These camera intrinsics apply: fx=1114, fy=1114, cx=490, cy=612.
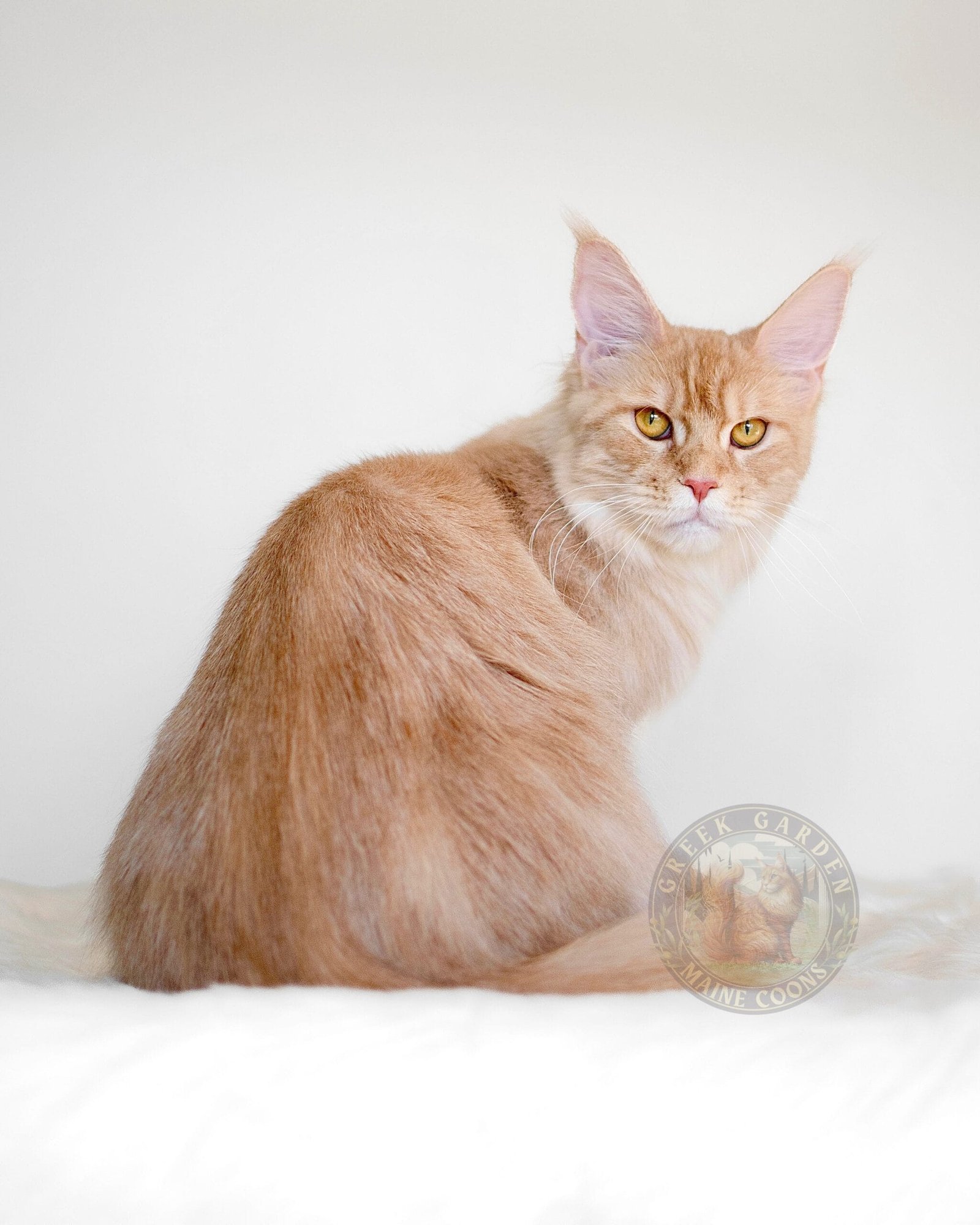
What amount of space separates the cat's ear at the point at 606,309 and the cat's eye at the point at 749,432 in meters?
0.21

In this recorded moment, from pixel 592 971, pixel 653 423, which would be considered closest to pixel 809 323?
pixel 653 423

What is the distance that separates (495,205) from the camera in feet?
9.10

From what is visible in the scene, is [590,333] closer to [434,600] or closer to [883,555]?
[434,600]

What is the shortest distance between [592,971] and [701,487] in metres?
0.81

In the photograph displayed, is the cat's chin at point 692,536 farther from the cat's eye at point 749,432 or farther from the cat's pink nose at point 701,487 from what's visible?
the cat's eye at point 749,432

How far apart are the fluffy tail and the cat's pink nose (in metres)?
0.74

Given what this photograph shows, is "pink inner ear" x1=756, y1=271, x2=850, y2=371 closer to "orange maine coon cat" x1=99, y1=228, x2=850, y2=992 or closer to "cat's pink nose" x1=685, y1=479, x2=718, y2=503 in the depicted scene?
"orange maine coon cat" x1=99, y1=228, x2=850, y2=992

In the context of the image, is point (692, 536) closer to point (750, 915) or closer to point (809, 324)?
point (809, 324)

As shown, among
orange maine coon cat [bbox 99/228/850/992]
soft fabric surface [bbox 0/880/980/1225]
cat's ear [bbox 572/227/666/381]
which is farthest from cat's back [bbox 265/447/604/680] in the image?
soft fabric surface [bbox 0/880/980/1225]

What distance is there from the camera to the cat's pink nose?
1814mm

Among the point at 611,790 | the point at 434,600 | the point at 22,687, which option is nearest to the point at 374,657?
the point at 434,600

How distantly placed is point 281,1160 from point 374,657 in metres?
0.61

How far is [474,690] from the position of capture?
152 cm

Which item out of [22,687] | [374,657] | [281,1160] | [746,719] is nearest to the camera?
[281,1160]
